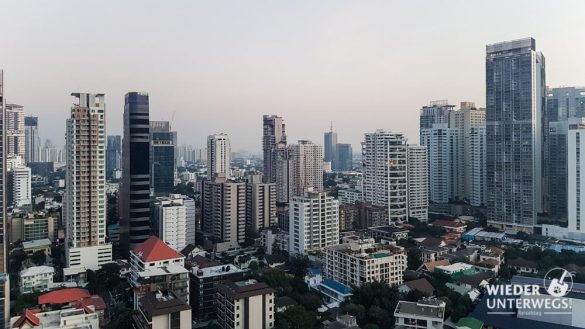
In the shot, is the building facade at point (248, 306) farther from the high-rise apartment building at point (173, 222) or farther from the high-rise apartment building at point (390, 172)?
the high-rise apartment building at point (390, 172)

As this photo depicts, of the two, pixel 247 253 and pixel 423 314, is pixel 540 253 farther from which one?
pixel 247 253

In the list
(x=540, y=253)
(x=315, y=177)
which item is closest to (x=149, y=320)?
(x=540, y=253)

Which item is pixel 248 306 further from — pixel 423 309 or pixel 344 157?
pixel 344 157

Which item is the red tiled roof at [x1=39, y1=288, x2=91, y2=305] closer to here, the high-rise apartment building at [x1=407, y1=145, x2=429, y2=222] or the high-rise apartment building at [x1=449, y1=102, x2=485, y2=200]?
the high-rise apartment building at [x1=407, y1=145, x2=429, y2=222]

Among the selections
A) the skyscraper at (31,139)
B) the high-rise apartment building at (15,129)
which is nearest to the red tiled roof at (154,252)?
the high-rise apartment building at (15,129)

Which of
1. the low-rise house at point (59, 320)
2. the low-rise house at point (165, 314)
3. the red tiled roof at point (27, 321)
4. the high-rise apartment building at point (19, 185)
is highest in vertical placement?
the high-rise apartment building at point (19, 185)

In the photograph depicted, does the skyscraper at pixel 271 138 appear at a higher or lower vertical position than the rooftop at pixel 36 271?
higher

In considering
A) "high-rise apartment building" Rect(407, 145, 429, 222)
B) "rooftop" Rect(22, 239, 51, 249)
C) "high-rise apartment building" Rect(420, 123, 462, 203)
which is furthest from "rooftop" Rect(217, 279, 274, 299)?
"high-rise apartment building" Rect(420, 123, 462, 203)
